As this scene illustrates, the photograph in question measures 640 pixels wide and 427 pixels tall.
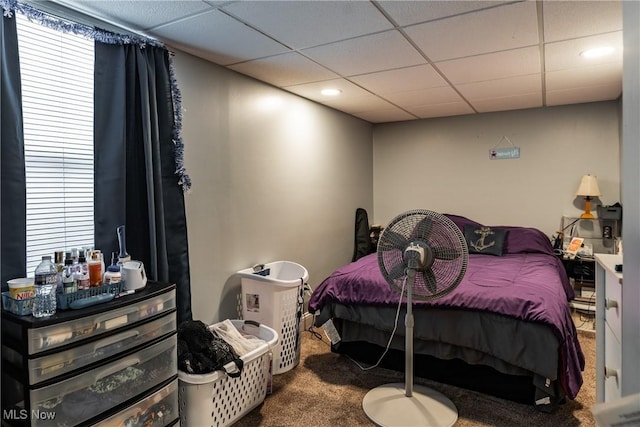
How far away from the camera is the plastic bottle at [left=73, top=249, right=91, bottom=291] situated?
1.52m

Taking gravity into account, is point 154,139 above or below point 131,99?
below

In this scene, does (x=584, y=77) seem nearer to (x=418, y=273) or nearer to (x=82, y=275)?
(x=418, y=273)

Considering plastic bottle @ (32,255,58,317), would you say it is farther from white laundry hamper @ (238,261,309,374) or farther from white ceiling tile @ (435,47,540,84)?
white ceiling tile @ (435,47,540,84)

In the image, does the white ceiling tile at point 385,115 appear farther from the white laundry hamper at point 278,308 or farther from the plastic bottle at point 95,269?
the plastic bottle at point 95,269

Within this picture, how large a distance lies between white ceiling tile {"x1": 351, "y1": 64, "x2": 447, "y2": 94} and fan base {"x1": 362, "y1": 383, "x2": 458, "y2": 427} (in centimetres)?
211

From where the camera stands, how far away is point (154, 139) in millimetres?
2045

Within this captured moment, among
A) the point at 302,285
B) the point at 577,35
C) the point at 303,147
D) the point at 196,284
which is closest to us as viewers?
the point at 577,35

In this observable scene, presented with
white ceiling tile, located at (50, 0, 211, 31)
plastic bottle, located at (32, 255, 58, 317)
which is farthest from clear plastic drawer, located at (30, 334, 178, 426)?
white ceiling tile, located at (50, 0, 211, 31)

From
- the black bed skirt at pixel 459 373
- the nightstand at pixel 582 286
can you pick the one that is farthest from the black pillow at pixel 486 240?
the black bed skirt at pixel 459 373

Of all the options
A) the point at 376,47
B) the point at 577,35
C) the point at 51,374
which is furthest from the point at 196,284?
the point at 577,35

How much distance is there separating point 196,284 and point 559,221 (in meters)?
3.55

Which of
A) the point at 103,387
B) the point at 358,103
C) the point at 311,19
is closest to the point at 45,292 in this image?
the point at 103,387

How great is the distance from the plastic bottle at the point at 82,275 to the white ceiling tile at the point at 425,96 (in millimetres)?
2673

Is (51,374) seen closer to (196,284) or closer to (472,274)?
(196,284)
